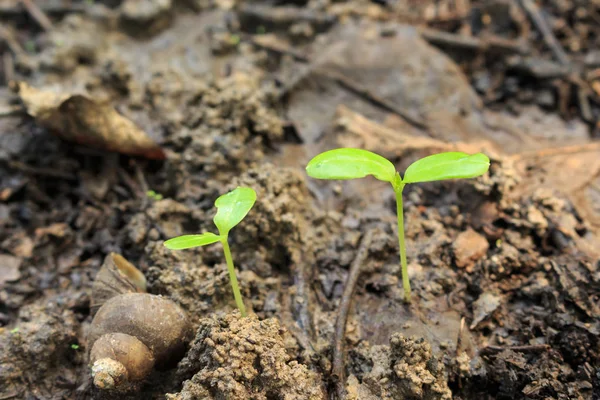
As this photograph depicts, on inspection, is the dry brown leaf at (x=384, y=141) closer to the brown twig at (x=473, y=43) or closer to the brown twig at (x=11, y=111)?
the brown twig at (x=473, y=43)

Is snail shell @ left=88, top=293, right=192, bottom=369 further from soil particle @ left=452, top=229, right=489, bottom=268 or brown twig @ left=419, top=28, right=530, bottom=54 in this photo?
brown twig @ left=419, top=28, right=530, bottom=54

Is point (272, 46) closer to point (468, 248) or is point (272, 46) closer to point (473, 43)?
point (473, 43)

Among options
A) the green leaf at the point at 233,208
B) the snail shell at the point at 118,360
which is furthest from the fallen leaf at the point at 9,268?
the green leaf at the point at 233,208

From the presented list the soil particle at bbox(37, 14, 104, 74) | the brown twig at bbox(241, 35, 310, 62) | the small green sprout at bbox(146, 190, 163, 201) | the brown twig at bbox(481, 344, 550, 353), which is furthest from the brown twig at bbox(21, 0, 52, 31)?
the brown twig at bbox(481, 344, 550, 353)

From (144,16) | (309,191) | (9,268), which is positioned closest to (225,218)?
(309,191)

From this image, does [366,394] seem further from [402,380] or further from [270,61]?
[270,61]

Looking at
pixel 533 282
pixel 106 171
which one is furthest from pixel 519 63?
pixel 106 171

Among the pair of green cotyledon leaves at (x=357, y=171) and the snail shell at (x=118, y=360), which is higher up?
the pair of green cotyledon leaves at (x=357, y=171)
